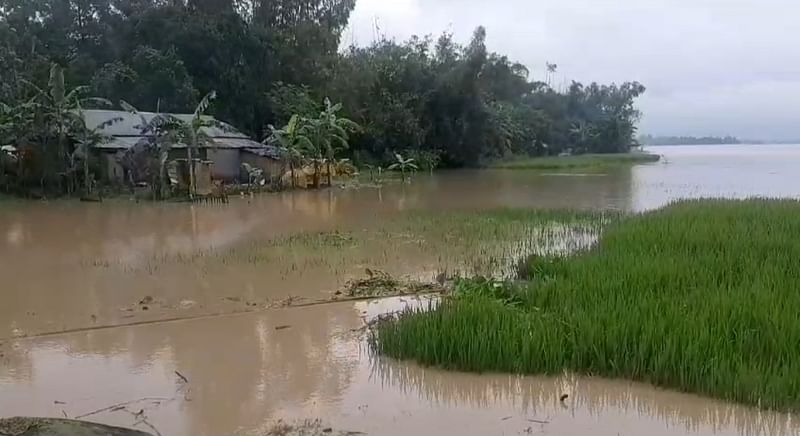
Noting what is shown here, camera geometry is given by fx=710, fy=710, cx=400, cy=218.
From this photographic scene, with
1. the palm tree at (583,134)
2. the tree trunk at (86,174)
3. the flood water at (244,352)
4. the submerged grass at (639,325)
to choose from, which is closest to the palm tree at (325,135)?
the tree trunk at (86,174)

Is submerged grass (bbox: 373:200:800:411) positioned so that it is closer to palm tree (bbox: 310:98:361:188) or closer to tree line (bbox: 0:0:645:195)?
palm tree (bbox: 310:98:361:188)

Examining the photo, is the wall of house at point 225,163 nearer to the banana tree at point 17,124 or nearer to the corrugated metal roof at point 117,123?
the corrugated metal roof at point 117,123

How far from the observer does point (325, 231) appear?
11.9 meters

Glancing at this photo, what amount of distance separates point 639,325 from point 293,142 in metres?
17.3

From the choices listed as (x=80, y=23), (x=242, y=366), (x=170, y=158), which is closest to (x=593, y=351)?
(x=242, y=366)

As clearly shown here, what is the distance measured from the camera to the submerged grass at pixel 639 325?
13.7 feet

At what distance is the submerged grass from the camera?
4.17 metres

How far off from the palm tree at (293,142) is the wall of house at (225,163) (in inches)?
65.9

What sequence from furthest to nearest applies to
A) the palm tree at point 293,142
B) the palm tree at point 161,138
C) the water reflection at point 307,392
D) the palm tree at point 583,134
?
the palm tree at point 583,134 < the palm tree at point 293,142 < the palm tree at point 161,138 < the water reflection at point 307,392

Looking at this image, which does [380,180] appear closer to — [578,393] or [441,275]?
[441,275]

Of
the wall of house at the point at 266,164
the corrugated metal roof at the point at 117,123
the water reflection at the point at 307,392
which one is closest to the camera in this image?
the water reflection at the point at 307,392

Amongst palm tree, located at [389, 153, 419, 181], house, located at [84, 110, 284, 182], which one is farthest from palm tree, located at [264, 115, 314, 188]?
palm tree, located at [389, 153, 419, 181]

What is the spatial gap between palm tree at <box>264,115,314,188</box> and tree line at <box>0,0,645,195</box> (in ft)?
7.35

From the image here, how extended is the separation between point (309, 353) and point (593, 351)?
6.62 ft
